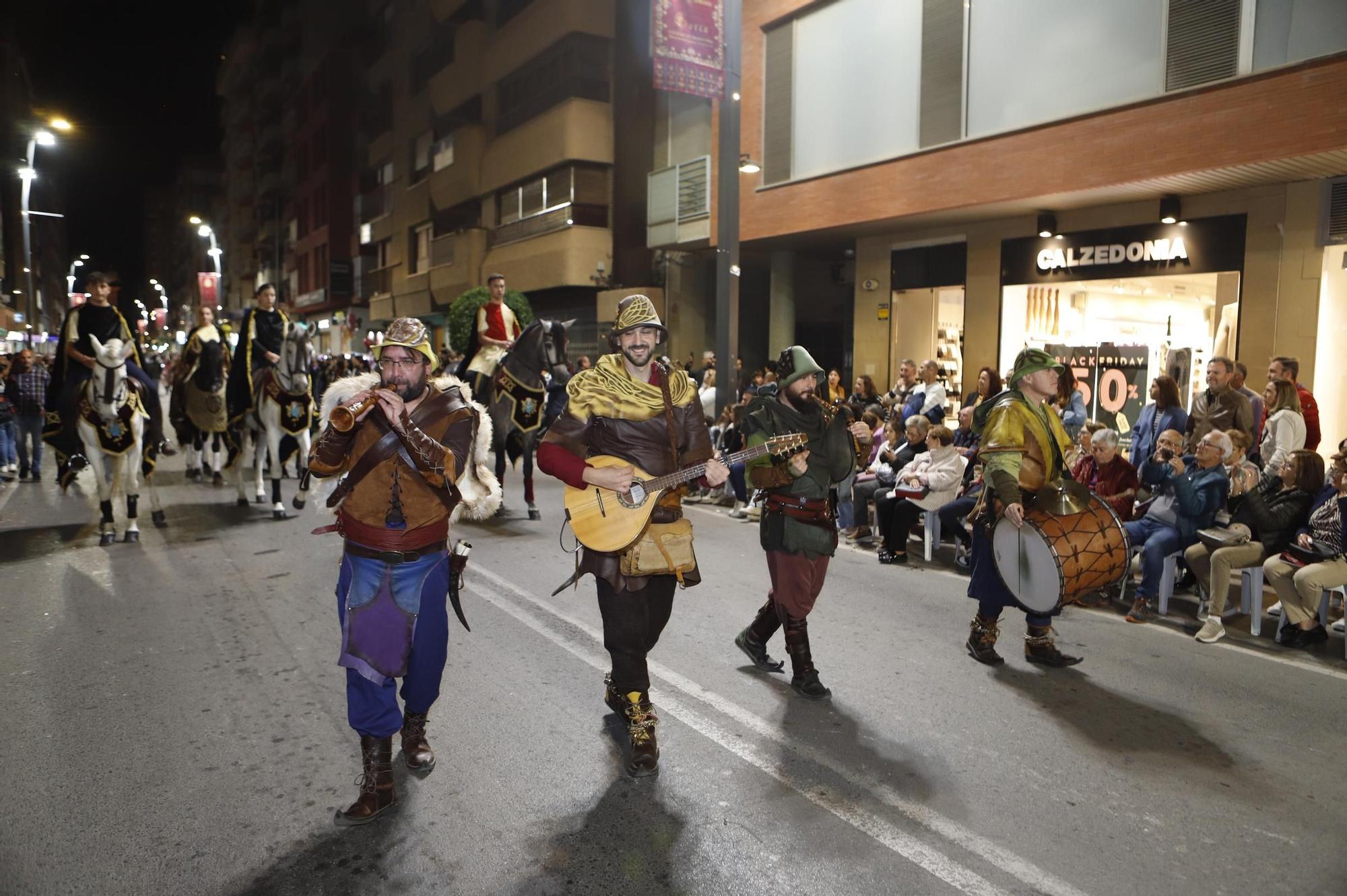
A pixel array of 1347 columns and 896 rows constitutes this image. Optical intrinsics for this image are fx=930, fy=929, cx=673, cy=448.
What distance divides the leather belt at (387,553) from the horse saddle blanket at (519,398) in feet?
23.0

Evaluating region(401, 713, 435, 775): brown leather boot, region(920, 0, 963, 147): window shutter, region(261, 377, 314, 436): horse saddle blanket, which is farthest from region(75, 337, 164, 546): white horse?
region(920, 0, 963, 147): window shutter

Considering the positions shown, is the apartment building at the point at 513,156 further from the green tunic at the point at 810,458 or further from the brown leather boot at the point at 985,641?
the green tunic at the point at 810,458

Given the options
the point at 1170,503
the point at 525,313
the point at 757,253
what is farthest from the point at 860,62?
the point at 1170,503

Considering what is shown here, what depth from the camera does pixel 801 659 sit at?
5.31 metres

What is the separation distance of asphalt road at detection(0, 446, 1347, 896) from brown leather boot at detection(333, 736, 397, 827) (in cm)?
9

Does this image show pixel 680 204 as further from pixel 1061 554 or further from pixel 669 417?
pixel 669 417

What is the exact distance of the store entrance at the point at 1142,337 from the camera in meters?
13.2

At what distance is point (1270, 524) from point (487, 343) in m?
8.30

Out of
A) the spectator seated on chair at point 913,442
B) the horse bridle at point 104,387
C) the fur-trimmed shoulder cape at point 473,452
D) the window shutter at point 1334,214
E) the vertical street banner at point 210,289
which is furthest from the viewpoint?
the vertical street banner at point 210,289

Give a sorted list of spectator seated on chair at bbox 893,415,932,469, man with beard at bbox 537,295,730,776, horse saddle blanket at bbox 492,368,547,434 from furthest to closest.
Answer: horse saddle blanket at bbox 492,368,547,434, spectator seated on chair at bbox 893,415,932,469, man with beard at bbox 537,295,730,776

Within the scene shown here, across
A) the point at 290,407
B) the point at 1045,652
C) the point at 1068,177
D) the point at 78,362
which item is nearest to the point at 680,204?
the point at 1068,177

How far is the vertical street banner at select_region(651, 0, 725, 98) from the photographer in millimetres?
13164

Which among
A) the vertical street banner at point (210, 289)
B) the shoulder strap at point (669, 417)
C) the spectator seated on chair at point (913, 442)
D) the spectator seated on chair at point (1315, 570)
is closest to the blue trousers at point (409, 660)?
the shoulder strap at point (669, 417)

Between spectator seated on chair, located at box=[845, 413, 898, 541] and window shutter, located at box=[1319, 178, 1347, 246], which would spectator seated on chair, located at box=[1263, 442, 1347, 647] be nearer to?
spectator seated on chair, located at box=[845, 413, 898, 541]
